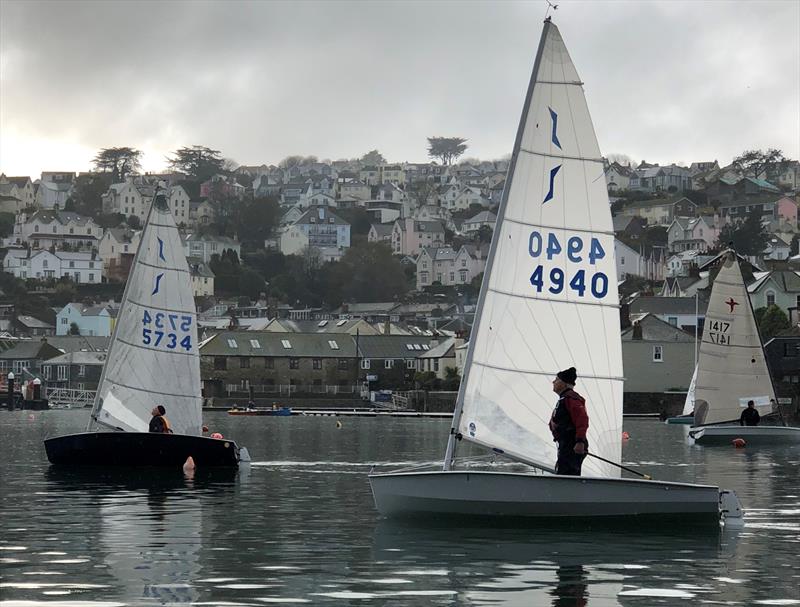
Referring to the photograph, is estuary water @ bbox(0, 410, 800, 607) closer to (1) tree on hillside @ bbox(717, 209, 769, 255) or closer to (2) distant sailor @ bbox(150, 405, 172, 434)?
(2) distant sailor @ bbox(150, 405, 172, 434)

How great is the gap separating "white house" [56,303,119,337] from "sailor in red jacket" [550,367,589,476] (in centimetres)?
16321

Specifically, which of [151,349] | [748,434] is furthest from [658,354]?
[151,349]

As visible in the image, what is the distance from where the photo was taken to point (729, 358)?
58125 millimetres

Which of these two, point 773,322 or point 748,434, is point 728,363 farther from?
point 773,322

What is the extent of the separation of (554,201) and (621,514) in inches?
185

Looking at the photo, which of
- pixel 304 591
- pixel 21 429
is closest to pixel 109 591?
pixel 304 591

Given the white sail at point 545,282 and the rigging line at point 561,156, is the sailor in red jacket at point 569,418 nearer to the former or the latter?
the white sail at point 545,282

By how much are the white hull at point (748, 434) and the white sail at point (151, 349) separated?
83.0ft

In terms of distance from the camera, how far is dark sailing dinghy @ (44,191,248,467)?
3688 cm

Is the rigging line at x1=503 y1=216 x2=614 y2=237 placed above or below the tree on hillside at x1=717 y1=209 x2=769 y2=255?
below

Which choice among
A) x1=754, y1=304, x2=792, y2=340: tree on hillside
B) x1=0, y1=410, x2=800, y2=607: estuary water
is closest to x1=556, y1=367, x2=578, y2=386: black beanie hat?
x1=0, y1=410, x2=800, y2=607: estuary water

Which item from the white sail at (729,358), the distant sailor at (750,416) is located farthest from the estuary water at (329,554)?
the white sail at (729,358)

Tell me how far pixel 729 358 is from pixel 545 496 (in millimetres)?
37004

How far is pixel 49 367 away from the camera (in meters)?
151
